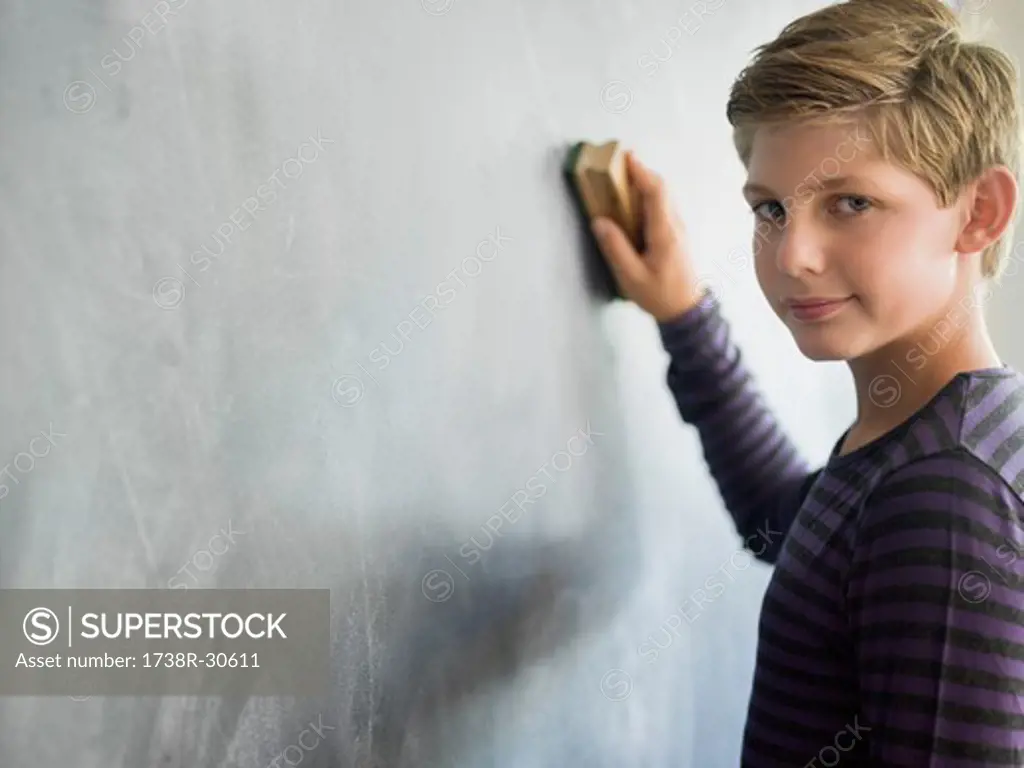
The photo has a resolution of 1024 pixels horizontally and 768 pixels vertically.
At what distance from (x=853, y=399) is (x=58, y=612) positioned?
81 centimetres

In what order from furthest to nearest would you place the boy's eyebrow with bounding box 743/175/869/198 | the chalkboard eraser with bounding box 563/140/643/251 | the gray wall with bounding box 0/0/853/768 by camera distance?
the chalkboard eraser with bounding box 563/140/643/251
the boy's eyebrow with bounding box 743/175/869/198
the gray wall with bounding box 0/0/853/768

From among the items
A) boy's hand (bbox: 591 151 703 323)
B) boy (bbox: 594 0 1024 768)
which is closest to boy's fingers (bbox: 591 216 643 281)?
boy's hand (bbox: 591 151 703 323)

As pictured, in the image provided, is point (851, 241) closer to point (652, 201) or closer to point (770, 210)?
point (770, 210)

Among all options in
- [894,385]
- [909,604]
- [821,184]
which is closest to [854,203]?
[821,184]

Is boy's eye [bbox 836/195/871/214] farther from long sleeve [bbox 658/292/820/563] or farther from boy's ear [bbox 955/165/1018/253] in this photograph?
long sleeve [bbox 658/292/820/563]

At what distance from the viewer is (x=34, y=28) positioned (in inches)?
16.6

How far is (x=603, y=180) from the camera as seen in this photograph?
0.72 metres

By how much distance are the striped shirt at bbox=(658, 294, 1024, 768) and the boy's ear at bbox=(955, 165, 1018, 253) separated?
8 cm

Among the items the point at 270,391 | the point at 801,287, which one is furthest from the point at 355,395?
the point at 801,287

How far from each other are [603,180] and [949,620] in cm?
37

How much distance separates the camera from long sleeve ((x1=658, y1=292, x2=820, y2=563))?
80 cm

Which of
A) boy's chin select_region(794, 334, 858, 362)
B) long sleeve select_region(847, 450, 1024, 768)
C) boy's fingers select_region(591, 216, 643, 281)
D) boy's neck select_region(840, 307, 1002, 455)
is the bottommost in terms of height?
long sleeve select_region(847, 450, 1024, 768)

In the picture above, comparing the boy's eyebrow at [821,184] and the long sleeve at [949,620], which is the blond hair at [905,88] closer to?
the boy's eyebrow at [821,184]

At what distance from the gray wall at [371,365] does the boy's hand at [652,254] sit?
0.10 feet
